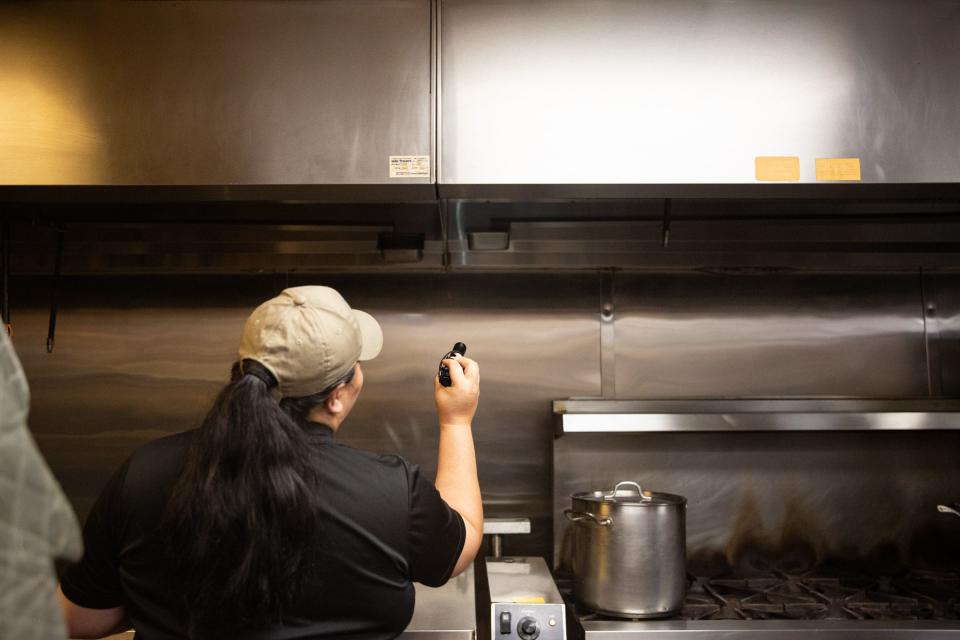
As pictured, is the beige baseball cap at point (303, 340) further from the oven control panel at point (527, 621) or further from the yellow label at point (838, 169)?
the yellow label at point (838, 169)

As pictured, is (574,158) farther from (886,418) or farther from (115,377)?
(115,377)

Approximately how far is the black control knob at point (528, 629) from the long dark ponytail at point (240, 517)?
0.62 metres

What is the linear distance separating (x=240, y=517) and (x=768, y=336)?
1636 mm

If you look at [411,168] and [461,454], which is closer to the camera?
[461,454]

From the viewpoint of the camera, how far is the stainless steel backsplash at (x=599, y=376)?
6.57 ft

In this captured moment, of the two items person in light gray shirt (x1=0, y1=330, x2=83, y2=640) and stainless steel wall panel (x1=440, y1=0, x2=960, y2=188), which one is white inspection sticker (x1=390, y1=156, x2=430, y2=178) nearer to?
stainless steel wall panel (x1=440, y1=0, x2=960, y2=188)

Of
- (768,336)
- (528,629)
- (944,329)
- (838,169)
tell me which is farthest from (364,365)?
(944,329)

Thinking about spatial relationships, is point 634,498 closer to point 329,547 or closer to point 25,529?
point 329,547

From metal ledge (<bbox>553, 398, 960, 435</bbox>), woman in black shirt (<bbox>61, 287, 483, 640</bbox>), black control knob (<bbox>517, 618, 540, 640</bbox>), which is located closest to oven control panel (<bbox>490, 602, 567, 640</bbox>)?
black control knob (<bbox>517, 618, 540, 640</bbox>)

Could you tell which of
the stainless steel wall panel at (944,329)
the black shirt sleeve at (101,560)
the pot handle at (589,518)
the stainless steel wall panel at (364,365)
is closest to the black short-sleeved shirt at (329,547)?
the black shirt sleeve at (101,560)

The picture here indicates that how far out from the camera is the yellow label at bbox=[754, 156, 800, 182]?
5.13 ft

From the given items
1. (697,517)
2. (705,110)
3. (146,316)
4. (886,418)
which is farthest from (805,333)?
(146,316)

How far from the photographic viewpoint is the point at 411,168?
1552 mm

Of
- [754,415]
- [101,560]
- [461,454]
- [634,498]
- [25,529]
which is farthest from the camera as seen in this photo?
[754,415]
